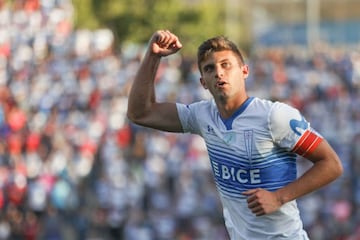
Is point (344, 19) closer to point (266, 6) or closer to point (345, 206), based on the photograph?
point (266, 6)

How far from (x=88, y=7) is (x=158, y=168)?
926 inches

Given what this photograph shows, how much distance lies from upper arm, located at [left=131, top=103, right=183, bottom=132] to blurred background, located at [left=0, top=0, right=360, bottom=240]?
8012mm

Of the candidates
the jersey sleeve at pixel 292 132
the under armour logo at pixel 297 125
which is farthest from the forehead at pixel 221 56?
the under armour logo at pixel 297 125

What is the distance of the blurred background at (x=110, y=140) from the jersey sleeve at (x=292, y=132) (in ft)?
28.4

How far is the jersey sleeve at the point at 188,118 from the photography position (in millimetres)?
6758

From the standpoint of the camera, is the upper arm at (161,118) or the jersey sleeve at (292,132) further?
the upper arm at (161,118)

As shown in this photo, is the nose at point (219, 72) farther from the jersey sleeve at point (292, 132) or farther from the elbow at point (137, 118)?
the elbow at point (137, 118)

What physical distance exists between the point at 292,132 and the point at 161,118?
1.07 meters

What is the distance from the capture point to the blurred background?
17234 mm

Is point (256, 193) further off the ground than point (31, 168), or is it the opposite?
point (256, 193)

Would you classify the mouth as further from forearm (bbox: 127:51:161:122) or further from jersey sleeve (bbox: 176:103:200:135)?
forearm (bbox: 127:51:161:122)

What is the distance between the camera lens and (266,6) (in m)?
49.1

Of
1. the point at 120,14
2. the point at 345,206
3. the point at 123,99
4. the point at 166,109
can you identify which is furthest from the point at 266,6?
the point at 166,109

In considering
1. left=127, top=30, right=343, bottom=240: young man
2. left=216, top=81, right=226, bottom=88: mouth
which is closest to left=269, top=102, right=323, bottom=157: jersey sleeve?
left=127, top=30, right=343, bottom=240: young man
